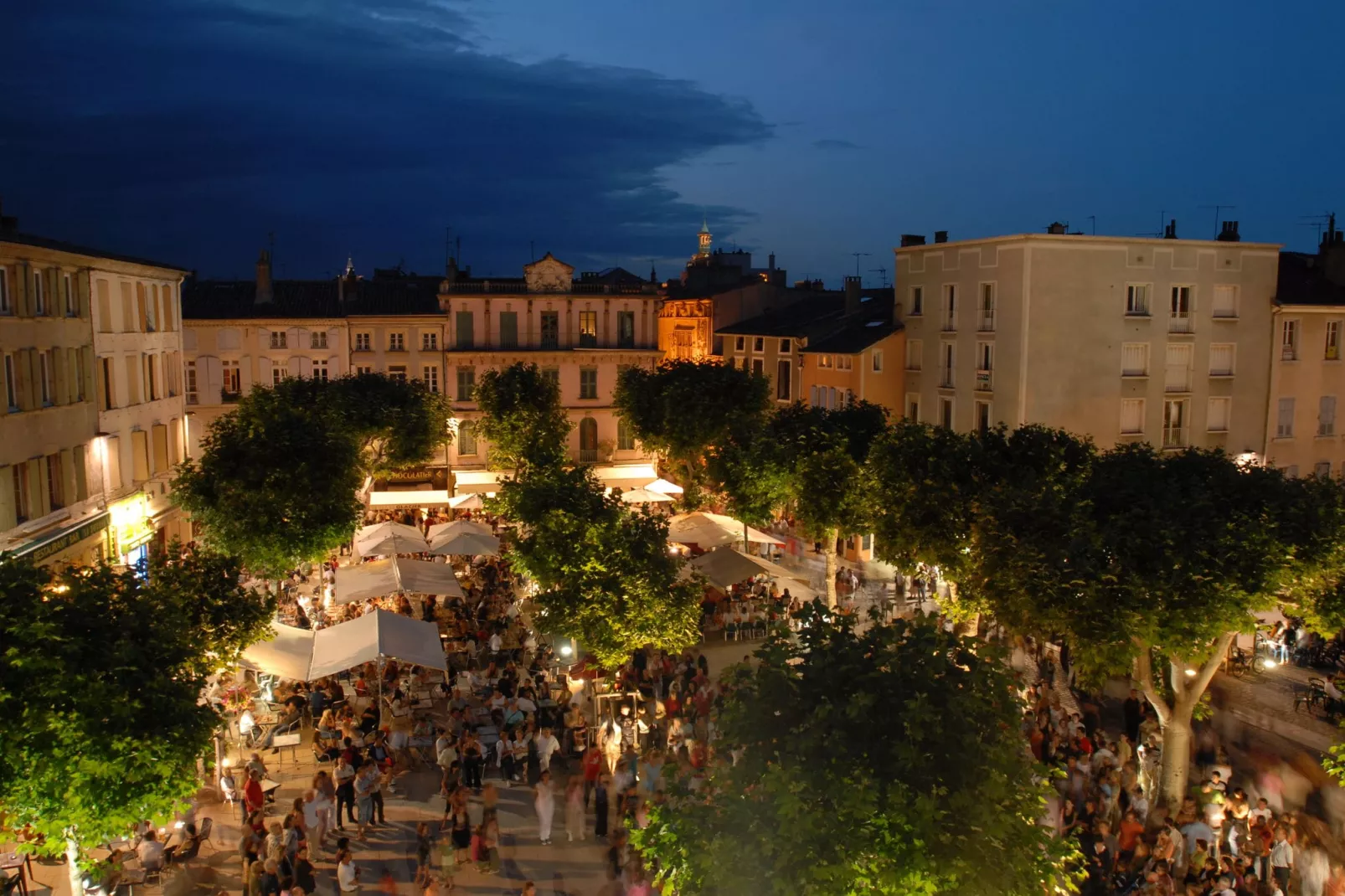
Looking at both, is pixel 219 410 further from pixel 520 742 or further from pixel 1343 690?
pixel 1343 690

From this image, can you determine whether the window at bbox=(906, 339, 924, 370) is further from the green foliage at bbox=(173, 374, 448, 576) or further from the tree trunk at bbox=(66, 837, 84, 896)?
the tree trunk at bbox=(66, 837, 84, 896)

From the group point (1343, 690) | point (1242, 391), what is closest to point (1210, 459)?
point (1343, 690)

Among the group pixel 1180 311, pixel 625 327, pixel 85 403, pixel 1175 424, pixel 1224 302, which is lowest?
pixel 1175 424

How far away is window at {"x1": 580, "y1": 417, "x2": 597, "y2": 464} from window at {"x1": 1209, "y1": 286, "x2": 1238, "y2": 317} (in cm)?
2832

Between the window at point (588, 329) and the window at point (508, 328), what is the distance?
337cm

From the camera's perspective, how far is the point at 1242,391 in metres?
41.6

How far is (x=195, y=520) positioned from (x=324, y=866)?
11.7 metres

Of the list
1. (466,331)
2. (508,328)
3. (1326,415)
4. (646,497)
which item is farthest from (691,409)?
(1326,415)

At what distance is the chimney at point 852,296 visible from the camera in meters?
54.2

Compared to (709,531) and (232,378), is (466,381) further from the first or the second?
(709,531)

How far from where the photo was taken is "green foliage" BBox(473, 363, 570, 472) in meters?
44.2

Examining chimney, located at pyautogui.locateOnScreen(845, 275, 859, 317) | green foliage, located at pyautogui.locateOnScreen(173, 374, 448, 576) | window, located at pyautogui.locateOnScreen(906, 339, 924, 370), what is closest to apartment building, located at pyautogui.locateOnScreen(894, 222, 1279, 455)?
window, located at pyautogui.locateOnScreen(906, 339, 924, 370)

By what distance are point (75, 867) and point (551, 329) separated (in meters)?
43.0

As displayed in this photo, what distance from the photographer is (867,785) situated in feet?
28.9
